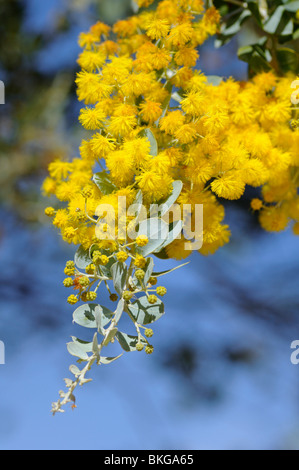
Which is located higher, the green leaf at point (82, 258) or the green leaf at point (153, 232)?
the green leaf at point (153, 232)

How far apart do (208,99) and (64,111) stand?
5.35ft

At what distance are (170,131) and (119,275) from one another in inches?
8.8

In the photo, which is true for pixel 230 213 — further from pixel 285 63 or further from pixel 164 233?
pixel 164 233

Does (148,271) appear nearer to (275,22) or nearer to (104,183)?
(104,183)

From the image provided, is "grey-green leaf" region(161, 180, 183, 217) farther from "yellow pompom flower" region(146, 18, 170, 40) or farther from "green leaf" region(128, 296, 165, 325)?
"yellow pompom flower" region(146, 18, 170, 40)

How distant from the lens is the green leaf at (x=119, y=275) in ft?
2.41

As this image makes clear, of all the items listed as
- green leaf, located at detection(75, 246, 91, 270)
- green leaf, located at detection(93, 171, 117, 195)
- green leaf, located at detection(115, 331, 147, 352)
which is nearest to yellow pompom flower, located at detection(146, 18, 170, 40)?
green leaf, located at detection(93, 171, 117, 195)

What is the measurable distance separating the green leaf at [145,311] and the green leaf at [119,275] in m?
0.03

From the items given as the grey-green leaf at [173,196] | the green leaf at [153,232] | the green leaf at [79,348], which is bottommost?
the green leaf at [79,348]

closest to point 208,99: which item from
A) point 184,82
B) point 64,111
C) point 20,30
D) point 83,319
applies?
point 184,82

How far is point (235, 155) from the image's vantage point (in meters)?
0.81

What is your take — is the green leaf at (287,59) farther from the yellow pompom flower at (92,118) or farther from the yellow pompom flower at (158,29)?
the yellow pompom flower at (92,118)

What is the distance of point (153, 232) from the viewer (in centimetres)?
74

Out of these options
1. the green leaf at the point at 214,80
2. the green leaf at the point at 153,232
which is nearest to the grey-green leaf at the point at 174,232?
the green leaf at the point at 153,232
